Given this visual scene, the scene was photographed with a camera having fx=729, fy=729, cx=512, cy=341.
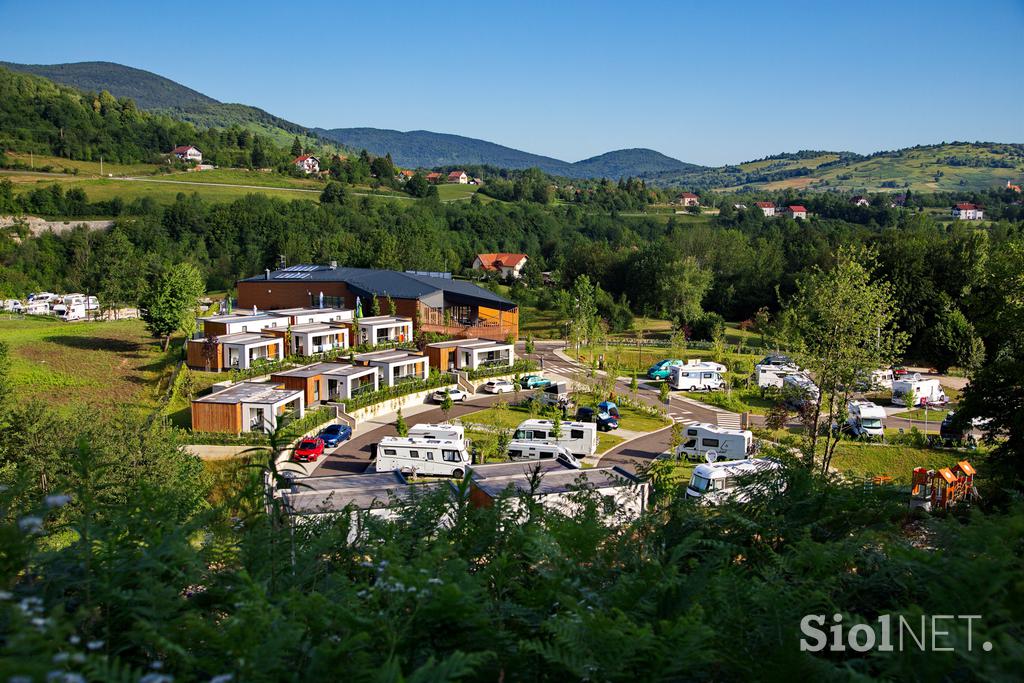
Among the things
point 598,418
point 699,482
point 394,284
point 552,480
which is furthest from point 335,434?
point 394,284

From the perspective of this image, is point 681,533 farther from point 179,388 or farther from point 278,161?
point 278,161

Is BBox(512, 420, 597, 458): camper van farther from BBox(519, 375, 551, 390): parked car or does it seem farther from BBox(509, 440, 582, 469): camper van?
BBox(519, 375, 551, 390): parked car

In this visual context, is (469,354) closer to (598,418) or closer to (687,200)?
(598,418)

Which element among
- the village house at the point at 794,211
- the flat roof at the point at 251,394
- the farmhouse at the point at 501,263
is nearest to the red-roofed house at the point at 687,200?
the village house at the point at 794,211

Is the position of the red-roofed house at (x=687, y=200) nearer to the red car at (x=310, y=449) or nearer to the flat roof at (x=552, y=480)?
the red car at (x=310, y=449)

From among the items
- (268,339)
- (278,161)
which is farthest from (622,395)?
(278,161)

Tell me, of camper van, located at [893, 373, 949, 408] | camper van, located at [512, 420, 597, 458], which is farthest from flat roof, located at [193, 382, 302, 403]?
camper van, located at [893, 373, 949, 408]
